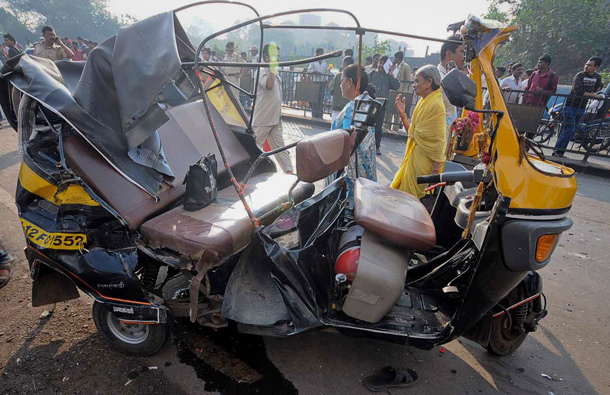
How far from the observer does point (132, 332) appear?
97.2 inches

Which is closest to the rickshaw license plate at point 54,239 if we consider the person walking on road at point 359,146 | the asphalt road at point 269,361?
the asphalt road at point 269,361

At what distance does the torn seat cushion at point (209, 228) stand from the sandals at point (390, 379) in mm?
1264

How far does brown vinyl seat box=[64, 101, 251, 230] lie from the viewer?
213cm

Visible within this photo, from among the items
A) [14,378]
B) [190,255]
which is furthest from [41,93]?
[14,378]

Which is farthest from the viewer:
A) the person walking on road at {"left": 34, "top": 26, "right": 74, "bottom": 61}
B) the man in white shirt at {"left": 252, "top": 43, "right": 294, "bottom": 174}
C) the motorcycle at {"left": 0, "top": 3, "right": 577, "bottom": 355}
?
the person walking on road at {"left": 34, "top": 26, "right": 74, "bottom": 61}

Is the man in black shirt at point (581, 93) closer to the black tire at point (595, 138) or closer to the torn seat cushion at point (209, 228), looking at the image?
the black tire at point (595, 138)

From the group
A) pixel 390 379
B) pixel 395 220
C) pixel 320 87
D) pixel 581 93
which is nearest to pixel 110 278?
pixel 395 220

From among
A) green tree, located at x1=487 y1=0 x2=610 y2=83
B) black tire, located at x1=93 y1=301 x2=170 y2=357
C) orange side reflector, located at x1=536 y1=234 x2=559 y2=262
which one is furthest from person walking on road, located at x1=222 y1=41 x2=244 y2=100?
green tree, located at x1=487 y1=0 x2=610 y2=83

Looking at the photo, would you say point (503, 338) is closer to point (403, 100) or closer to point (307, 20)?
point (403, 100)

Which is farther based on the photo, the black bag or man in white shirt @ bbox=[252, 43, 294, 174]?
man in white shirt @ bbox=[252, 43, 294, 174]

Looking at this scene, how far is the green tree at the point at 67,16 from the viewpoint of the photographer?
51656 mm

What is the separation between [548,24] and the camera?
76.3 feet

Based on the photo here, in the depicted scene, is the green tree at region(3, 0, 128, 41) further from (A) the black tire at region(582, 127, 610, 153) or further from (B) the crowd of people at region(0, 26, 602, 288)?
(A) the black tire at region(582, 127, 610, 153)

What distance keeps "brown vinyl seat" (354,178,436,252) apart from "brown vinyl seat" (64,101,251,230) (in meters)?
1.39
